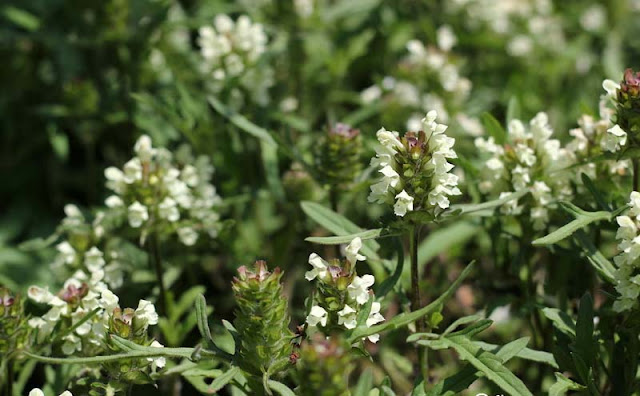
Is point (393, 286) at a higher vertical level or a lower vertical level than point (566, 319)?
higher

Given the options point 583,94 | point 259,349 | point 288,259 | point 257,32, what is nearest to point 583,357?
point 259,349

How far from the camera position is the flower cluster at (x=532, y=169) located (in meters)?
2.93

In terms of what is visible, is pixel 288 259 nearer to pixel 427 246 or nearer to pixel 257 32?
pixel 427 246

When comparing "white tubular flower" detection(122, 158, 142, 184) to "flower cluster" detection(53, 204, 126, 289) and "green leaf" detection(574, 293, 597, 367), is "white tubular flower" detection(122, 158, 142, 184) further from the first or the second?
"green leaf" detection(574, 293, 597, 367)

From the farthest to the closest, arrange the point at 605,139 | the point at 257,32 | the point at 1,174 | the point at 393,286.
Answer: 1. the point at 1,174
2. the point at 257,32
3. the point at 605,139
4. the point at 393,286

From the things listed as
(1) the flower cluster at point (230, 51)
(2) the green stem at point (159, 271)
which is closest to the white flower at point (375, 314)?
(2) the green stem at point (159, 271)

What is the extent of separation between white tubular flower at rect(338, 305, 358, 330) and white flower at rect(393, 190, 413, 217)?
0.33 m

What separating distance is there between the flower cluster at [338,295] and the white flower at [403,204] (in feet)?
0.52

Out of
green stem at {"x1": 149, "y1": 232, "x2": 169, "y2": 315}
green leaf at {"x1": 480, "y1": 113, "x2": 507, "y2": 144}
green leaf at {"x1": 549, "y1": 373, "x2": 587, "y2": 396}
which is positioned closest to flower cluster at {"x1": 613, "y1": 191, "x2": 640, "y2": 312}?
green leaf at {"x1": 549, "y1": 373, "x2": 587, "y2": 396}

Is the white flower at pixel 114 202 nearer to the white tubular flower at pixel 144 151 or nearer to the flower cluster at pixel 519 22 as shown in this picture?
the white tubular flower at pixel 144 151

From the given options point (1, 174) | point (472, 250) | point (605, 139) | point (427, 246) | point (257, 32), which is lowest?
point (472, 250)

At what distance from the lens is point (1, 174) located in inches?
185

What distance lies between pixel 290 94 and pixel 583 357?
99.0 inches

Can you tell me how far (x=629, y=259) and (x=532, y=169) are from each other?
591mm
